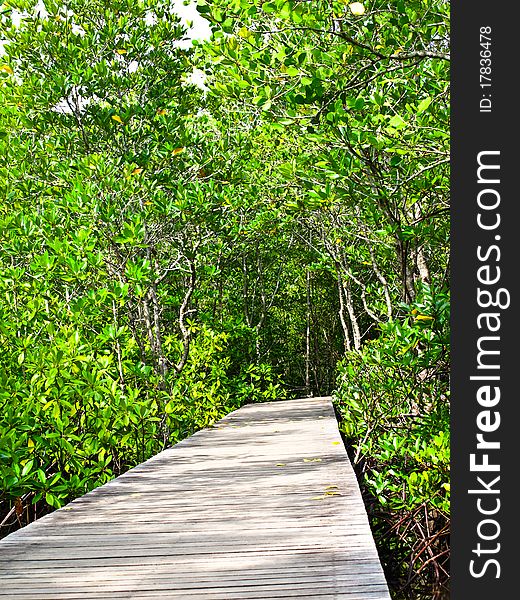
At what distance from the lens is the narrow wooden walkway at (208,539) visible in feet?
7.15

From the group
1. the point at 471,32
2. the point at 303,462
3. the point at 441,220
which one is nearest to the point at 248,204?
the point at 441,220

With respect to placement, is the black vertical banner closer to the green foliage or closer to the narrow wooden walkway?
the narrow wooden walkway

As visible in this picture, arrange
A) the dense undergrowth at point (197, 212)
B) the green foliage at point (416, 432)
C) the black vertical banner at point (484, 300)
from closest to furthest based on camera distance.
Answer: the black vertical banner at point (484, 300) → the green foliage at point (416, 432) → the dense undergrowth at point (197, 212)

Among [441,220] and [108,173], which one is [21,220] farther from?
[441,220]

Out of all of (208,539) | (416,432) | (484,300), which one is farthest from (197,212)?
(484,300)

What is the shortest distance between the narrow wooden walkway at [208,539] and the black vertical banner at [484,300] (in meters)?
0.34

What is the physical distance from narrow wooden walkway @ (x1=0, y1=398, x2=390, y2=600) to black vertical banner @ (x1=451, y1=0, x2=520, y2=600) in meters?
0.34

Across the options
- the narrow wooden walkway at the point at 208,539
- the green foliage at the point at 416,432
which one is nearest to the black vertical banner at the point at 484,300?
the narrow wooden walkway at the point at 208,539

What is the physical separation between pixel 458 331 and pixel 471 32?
0.96 metres

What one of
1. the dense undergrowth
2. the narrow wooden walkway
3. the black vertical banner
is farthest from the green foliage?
the black vertical banner

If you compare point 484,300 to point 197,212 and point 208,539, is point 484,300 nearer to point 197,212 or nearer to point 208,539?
point 208,539

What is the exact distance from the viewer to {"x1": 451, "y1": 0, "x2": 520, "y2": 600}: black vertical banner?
7.12ft

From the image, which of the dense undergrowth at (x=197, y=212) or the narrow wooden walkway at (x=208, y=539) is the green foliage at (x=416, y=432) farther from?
the narrow wooden walkway at (x=208, y=539)

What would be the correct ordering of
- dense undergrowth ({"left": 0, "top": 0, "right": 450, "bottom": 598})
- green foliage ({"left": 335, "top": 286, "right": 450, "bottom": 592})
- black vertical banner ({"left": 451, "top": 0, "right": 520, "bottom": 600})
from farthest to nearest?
1. dense undergrowth ({"left": 0, "top": 0, "right": 450, "bottom": 598})
2. green foliage ({"left": 335, "top": 286, "right": 450, "bottom": 592})
3. black vertical banner ({"left": 451, "top": 0, "right": 520, "bottom": 600})
